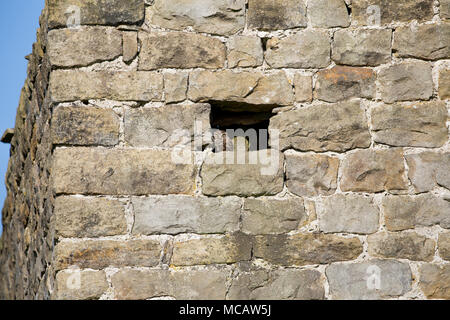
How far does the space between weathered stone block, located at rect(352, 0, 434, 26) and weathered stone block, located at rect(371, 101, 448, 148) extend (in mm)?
466

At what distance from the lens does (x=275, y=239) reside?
3.27m

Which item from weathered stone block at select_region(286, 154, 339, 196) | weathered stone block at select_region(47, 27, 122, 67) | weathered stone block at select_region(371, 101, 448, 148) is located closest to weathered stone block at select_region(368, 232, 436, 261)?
weathered stone block at select_region(286, 154, 339, 196)

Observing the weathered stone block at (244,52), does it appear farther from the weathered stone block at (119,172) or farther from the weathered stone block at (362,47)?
the weathered stone block at (119,172)

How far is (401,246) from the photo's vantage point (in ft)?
10.9

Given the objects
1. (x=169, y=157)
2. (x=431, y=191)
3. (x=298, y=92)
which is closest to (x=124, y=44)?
(x=169, y=157)

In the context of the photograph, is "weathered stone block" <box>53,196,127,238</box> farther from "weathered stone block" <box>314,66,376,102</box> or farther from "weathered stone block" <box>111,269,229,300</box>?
"weathered stone block" <box>314,66,376,102</box>

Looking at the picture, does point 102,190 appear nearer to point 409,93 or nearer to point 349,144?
point 349,144

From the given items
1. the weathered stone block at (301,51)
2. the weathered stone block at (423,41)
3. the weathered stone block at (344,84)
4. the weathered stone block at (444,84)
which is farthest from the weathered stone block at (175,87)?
the weathered stone block at (444,84)

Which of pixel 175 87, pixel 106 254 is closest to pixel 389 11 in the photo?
pixel 175 87

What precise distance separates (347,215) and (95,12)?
1.65 metres

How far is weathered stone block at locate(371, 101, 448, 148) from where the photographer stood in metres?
3.37

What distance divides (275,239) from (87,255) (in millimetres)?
936

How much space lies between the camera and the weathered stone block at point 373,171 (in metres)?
3.34

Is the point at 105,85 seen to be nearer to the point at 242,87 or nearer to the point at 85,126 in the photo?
the point at 85,126
